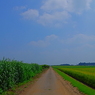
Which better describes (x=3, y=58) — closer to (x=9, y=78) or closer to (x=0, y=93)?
(x=9, y=78)

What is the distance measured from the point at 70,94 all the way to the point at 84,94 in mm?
1660

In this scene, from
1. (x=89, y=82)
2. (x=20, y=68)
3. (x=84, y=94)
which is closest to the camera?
(x=84, y=94)

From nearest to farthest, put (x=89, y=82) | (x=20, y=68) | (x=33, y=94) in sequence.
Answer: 1. (x=33, y=94)
2. (x=20, y=68)
3. (x=89, y=82)

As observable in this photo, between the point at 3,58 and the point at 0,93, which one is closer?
the point at 0,93

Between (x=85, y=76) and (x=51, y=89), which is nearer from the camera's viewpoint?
(x=51, y=89)

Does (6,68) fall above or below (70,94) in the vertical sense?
above

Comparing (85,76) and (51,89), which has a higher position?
(85,76)

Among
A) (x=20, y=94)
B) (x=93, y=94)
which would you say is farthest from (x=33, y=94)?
(x=93, y=94)

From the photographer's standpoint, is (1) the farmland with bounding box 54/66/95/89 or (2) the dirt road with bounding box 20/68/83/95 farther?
(1) the farmland with bounding box 54/66/95/89

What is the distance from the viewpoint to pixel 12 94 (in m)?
14.0

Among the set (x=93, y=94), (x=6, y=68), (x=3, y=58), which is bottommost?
(x=93, y=94)

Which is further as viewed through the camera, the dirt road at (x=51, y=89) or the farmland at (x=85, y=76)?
the farmland at (x=85, y=76)

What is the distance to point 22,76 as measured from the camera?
24.6 meters

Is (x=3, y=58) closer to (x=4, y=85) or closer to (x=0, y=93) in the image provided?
(x=4, y=85)
